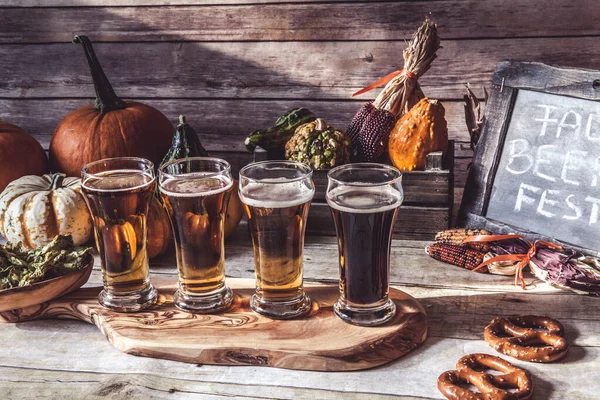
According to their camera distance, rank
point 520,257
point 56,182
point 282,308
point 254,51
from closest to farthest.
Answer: point 282,308, point 520,257, point 56,182, point 254,51

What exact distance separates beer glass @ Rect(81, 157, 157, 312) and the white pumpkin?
31cm

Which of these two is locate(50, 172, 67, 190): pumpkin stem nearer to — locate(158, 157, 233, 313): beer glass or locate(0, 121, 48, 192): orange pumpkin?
locate(0, 121, 48, 192): orange pumpkin

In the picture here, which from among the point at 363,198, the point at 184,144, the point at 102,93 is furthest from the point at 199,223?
the point at 102,93

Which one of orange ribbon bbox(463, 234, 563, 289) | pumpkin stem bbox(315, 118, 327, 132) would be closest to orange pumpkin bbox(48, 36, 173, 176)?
pumpkin stem bbox(315, 118, 327, 132)

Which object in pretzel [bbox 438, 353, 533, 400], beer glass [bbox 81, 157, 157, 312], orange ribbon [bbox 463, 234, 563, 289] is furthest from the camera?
orange ribbon [bbox 463, 234, 563, 289]

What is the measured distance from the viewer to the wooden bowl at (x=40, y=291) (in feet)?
4.16

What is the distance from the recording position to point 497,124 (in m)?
1.62

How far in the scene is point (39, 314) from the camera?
1.33m

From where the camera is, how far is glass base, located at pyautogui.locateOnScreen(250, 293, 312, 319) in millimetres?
1256

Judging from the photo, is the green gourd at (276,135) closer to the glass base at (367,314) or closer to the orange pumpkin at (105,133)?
the orange pumpkin at (105,133)

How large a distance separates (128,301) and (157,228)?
0.91 ft

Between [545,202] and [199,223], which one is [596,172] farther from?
[199,223]

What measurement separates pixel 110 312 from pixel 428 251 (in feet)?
2.34

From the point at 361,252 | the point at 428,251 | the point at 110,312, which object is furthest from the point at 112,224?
the point at 428,251
